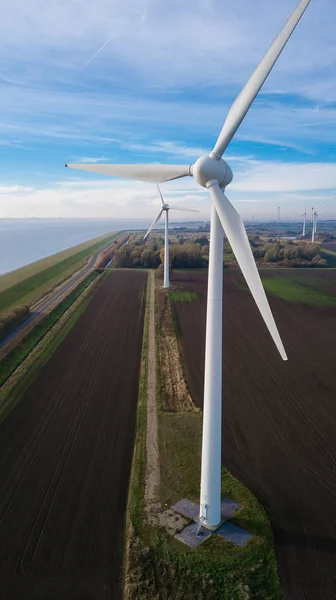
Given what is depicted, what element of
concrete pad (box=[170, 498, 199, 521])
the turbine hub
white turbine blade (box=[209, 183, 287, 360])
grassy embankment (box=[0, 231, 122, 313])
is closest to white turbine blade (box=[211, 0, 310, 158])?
the turbine hub

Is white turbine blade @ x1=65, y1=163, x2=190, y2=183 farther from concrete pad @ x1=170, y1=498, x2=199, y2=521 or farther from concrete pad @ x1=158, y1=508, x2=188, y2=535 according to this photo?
concrete pad @ x1=158, y1=508, x2=188, y2=535

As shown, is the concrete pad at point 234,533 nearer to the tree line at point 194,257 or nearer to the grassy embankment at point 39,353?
the grassy embankment at point 39,353

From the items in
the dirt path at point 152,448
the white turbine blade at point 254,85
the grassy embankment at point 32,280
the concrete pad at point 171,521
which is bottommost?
the concrete pad at point 171,521

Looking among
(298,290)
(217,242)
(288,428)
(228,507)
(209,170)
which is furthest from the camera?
(298,290)

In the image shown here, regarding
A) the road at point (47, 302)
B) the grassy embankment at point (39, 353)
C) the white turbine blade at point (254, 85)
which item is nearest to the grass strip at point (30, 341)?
the grassy embankment at point (39, 353)

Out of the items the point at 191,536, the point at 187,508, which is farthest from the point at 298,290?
the point at 191,536

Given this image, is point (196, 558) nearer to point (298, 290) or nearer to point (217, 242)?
point (217, 242)
